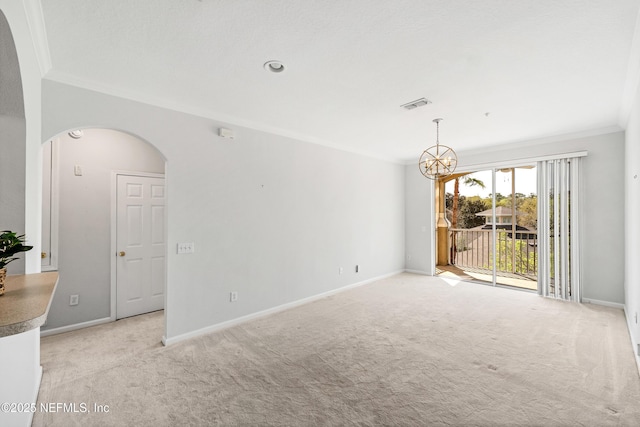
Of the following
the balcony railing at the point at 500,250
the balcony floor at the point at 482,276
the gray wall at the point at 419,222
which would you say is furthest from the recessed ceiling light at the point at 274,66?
the balcony floor at the point at 482,276

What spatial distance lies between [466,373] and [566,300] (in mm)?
3311

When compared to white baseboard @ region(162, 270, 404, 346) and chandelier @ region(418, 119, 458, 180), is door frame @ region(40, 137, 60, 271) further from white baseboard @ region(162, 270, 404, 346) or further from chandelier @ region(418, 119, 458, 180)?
chandelier @ region(418, 119, 458, 180)

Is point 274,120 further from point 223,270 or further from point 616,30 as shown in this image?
point 616,30

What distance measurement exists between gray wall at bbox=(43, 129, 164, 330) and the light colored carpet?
0.33 m

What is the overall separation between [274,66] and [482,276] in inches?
239

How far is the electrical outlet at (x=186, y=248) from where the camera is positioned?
10.5 ft

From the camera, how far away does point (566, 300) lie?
4.51 meters

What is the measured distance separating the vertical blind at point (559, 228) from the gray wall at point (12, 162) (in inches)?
250

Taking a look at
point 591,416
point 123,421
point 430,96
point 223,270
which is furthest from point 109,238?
point 591,416

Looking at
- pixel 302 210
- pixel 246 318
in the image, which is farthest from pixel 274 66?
pixel 246 318

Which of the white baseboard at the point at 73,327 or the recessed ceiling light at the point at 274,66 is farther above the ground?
the recessed ceiling light at the point at 274,66

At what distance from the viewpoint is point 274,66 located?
2473 millimetres

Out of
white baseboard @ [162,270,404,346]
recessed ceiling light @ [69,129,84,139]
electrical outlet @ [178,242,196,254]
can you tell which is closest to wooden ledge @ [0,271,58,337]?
electrical outlet @ [178,242,196,254]

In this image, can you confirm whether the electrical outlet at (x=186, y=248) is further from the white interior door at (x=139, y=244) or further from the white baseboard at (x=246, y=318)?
the white baseboard at (x=246, y=318)
